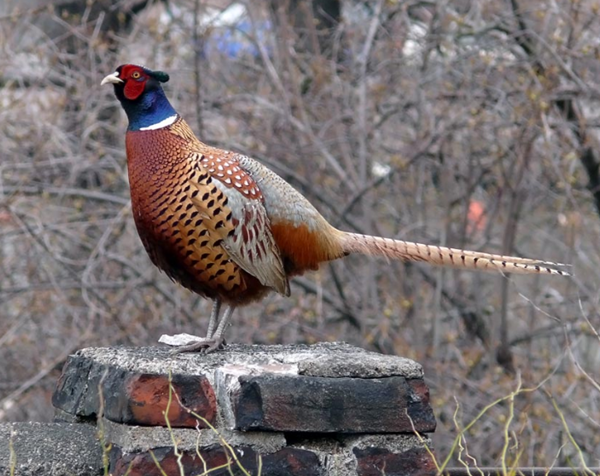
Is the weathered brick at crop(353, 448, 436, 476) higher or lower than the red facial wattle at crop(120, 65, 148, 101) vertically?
lower

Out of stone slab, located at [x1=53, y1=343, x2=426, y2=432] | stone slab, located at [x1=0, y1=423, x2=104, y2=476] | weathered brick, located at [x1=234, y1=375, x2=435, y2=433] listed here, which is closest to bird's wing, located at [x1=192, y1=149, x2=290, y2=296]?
stone slab, located at [x1=53, y1=343, x2=426, y2=432]

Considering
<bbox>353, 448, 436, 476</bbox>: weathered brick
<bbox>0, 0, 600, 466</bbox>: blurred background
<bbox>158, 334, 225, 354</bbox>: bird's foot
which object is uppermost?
<bbox>353, 448, 436, 476</bbox>: weathered brick

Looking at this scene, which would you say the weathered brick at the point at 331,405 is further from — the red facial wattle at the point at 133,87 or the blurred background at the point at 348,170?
the blurred background at the point at 348,170

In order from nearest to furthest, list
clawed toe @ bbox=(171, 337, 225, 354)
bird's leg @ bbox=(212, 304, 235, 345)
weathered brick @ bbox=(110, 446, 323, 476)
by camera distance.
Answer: weathered brick @ bbox=(110, 446, 323, 476), clawed toe @ bbox=(171, 337, 225, 354), bird's leg @ bbox=(212, 304, 235, 345)

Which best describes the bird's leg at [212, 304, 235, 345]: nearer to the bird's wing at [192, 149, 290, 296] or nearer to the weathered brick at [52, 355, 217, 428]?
the bird's wing at [192, 149, 290, 296]

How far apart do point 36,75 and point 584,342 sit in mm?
5006

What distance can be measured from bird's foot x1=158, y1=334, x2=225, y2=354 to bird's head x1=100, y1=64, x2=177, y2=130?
27.5 inches

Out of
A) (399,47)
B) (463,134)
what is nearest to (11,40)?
(399,47)

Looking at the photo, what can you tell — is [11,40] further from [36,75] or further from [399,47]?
[399,47]

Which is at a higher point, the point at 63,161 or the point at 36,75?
the point at 36,75

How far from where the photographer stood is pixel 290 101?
6.88 meters

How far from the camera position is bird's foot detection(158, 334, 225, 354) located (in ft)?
9.64

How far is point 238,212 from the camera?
3170mm

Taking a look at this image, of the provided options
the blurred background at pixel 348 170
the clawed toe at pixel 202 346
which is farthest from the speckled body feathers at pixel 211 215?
the blurred background at pixel 348 170
